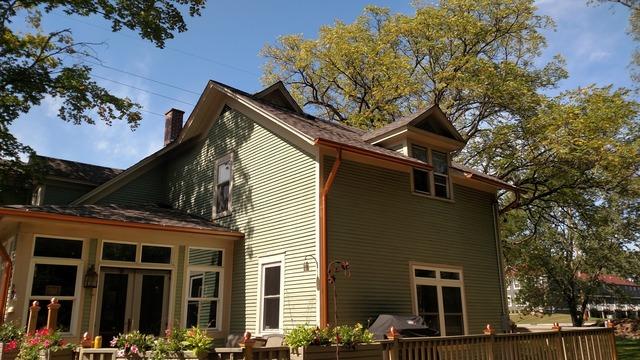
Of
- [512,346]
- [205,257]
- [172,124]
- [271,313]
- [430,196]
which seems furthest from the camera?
[172,124]

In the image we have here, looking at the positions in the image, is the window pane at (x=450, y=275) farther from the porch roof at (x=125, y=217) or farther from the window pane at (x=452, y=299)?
the porch roof at (x=125, y=217)

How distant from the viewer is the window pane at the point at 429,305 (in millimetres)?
11486

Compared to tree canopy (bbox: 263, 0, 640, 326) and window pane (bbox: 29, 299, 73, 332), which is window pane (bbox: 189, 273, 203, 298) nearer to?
window pane (bbox: 29, 299, 73, 332)

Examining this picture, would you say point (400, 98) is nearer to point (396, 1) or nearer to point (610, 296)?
point (396, 1)

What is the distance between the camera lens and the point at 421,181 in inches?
498

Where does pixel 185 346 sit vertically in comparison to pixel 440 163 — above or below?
below

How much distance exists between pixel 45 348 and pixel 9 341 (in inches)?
49.0

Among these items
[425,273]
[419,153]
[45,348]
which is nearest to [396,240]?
[425,273]

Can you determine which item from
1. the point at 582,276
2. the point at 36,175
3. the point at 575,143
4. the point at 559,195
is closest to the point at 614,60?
the point at 575,143

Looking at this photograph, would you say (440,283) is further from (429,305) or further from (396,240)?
(396,240)

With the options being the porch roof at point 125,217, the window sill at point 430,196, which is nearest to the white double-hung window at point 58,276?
the porch roof at point 125,217

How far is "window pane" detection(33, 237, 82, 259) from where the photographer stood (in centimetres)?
1001

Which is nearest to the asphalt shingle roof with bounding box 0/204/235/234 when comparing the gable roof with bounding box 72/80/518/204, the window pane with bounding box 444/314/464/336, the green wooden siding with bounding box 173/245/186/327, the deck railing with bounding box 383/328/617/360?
the green wooden siding with bounding box 173/245/186/327

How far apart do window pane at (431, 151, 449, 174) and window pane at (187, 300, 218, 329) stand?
6.83 m
